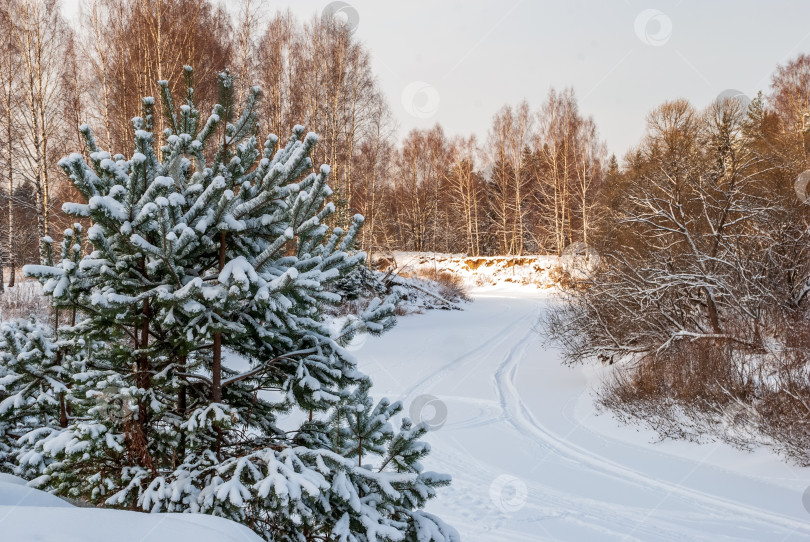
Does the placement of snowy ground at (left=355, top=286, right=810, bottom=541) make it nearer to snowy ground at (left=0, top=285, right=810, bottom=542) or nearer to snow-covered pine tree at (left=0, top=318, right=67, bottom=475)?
snowy ground at (left=0, top=285, right=810, bottom=542)

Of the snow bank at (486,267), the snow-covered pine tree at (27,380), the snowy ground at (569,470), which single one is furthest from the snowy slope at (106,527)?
the snow bank at (486,267)

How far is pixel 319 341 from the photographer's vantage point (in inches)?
94.7

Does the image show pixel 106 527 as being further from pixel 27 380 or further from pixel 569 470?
pixel 569 470

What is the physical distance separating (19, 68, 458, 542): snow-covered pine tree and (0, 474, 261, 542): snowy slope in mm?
396

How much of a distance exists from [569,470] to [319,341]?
5.18m

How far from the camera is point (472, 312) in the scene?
758 inches

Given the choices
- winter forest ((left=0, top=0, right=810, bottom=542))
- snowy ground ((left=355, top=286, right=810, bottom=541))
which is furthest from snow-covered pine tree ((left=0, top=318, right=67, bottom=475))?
snowy ground ((left=355, top=286, right=810, bottom=541))

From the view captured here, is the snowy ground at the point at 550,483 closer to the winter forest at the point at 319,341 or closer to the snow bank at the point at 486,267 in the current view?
the winter forest at the point at 319,341

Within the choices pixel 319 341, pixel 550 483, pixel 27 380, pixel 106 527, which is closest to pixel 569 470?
pixel 550 483

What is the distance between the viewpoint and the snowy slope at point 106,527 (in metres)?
1.08

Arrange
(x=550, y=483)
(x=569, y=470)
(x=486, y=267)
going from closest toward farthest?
(x=550, y=483)
(x=569, y=470)
(x=486, y=267)

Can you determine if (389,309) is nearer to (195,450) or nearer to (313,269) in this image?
(313,269)

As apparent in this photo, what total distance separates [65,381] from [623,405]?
774 cm

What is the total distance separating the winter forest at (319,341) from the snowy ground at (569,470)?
44 millimetres
